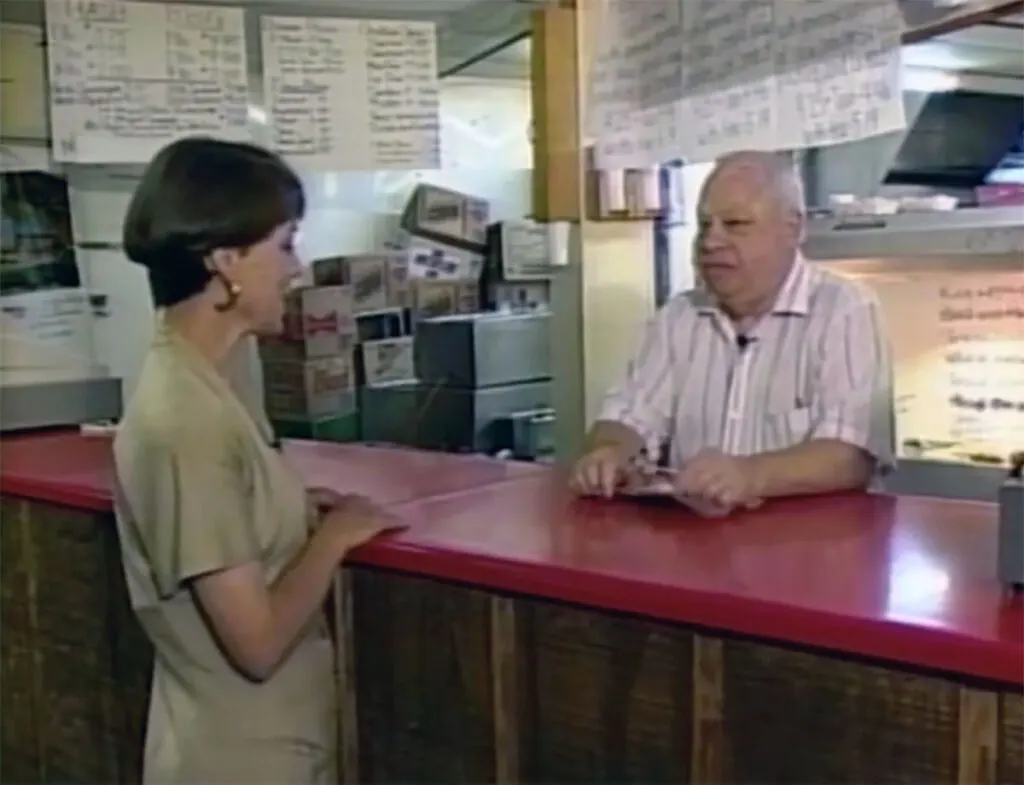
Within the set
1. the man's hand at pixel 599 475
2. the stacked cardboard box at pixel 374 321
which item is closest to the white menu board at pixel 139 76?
the stacked cardboard box at pixel 374 321

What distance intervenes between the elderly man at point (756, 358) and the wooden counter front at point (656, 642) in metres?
0.23

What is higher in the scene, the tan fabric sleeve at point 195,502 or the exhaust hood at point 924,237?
the exhaust hood at point 924,237

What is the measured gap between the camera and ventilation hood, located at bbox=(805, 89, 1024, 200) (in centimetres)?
369

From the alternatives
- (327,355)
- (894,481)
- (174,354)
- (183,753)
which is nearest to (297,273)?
(174,354)

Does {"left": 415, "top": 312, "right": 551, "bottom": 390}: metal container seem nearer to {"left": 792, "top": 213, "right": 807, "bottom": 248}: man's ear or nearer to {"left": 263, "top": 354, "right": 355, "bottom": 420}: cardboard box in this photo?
{"left": 263, "top": 354, "right": 355, "bottom": 420}: cardboard box

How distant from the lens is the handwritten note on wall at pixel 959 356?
3088 millimetres

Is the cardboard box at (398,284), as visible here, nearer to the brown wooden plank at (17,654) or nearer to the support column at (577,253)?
the support column at (577,253)

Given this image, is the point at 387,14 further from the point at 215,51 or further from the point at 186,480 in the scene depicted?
the point at 186,480

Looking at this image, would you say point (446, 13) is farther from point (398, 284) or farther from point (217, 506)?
point (217, 506)

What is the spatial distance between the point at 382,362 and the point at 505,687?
2826 mm

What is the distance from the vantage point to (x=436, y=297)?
15.2ft

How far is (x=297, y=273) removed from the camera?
1720 millimetres

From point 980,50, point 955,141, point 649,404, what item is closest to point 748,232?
point 649,404

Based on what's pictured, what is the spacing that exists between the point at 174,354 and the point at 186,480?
0.52 ft
